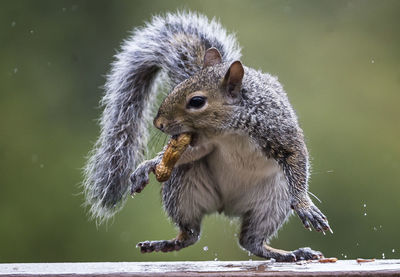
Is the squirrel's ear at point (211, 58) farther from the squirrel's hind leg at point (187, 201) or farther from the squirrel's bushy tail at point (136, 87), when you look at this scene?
the squirrel's hind leg at point (187, 201)

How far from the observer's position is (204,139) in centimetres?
237

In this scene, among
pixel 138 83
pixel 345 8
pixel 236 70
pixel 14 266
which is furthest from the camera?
pixel 345 8

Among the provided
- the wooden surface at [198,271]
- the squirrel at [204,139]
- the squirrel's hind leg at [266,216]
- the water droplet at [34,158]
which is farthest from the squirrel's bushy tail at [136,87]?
the water droplet at [34,158]

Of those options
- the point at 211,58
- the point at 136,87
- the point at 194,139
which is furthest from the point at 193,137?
the point at 136,87

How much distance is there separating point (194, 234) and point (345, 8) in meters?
2.60

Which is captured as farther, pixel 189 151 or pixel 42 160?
pixel 42 160

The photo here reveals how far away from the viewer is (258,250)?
2.55 meters

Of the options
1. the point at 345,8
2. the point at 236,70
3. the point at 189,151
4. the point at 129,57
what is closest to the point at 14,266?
the point at 189,151

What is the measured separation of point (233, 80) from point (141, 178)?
37cm

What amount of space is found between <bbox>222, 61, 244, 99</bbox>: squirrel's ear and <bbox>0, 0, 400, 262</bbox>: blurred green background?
1422 mm

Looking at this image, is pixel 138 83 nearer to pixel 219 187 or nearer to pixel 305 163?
pixel 219 187

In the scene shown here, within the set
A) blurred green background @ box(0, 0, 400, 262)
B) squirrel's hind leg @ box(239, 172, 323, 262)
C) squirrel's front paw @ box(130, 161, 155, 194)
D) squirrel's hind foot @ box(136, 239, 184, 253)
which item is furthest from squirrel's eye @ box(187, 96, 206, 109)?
blurred green background @ box(0, 0, 400, 262)

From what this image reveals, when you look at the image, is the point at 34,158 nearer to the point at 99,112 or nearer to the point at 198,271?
the point at 99,112

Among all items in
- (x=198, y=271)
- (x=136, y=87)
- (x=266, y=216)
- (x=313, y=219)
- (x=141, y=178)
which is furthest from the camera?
(x=136, y=87)
